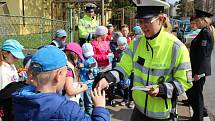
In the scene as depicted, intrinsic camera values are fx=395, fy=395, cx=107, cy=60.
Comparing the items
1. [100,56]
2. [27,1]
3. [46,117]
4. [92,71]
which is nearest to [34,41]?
[100,56]

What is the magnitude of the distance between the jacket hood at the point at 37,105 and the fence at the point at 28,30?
7.18m

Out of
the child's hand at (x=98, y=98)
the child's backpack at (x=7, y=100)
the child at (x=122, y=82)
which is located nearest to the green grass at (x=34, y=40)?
the child at (x=122, y=82)

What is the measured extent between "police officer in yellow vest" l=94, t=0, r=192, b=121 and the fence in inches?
247

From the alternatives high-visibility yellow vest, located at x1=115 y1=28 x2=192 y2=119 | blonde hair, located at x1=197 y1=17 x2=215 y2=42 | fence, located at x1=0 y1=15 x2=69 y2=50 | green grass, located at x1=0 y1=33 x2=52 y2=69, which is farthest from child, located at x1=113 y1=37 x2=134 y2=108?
high-visibility yellow vest, located at x1=115 y1=28 x2=192 y2=119

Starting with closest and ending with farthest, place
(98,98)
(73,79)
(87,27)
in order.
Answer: (98,98), (73,79), (87,27)

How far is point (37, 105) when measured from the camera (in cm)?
257

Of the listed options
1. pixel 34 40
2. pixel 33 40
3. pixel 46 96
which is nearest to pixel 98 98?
pixel 46 96

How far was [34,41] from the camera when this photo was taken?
13.1 meters

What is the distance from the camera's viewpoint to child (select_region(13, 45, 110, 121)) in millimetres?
2562

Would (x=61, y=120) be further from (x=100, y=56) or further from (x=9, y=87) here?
(x=100, y=56)

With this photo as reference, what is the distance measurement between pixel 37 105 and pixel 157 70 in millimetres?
1597

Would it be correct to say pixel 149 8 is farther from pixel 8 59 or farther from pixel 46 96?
pixel 8 59

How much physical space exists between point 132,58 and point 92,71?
2.95 metres

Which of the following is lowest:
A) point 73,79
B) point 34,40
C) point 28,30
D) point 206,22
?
point 34,40
